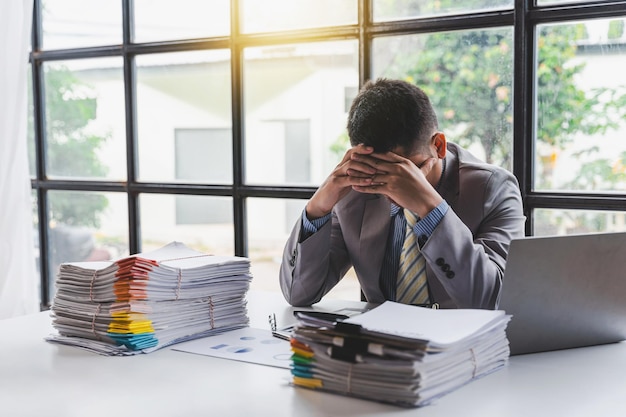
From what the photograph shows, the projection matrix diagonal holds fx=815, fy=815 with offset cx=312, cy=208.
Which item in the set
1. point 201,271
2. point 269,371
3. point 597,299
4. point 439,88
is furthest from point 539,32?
point 269,371

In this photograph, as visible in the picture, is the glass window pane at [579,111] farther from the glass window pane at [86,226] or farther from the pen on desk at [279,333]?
the glass window pane at [86,226]

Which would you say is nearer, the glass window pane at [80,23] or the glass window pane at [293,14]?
the glass window pane at [293,14]

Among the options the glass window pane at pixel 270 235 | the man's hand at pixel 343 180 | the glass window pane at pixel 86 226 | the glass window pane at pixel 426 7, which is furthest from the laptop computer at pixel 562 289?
the glass window pane at pixel 86 226

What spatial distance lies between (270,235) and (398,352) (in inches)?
73.8

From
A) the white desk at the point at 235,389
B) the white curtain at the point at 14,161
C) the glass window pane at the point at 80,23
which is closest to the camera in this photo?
the white desk at the point at 235,389

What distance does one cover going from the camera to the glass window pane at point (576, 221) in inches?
93.4

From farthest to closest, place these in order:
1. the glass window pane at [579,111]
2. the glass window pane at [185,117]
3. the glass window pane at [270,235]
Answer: the glass window pane at [185,117] < the glass window pane at [270,235] < the glass window pane at [579,111]

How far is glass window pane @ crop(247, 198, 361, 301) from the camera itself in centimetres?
301

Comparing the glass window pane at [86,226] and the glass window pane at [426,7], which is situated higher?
the glass window pane at [426,7]

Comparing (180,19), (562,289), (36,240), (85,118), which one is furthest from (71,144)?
(562,289)

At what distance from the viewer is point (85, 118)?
3.54 m

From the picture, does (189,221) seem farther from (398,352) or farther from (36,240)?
(398,352)

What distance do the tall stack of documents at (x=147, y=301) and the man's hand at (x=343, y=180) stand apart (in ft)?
1.08

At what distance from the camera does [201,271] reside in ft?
5.62
